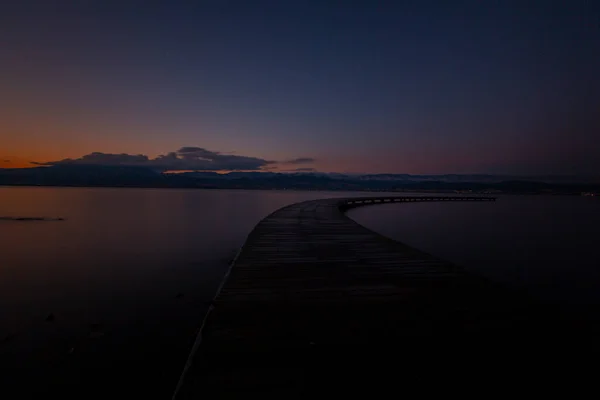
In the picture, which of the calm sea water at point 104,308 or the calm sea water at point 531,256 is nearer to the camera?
the calm sea water at point 104,308

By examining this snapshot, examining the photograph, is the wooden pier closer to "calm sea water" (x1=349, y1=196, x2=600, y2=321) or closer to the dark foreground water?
the dark foreground water

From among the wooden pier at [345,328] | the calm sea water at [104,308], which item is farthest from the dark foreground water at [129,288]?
the wooden pier at [345,328]

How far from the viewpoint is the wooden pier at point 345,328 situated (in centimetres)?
306

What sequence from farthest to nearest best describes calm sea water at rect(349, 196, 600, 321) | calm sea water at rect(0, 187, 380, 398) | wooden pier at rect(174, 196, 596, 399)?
1. calm sea water at rect(349, 196, 600, 321)
2. calm sea water at rect(0, 187, 380, 398)
3. wooden pier at rect(174, 196, 596, 399)

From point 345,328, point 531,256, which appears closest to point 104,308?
point 345,328

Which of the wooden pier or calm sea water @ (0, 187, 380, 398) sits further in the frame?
calm sea water @ (0, 187, 380, 398)

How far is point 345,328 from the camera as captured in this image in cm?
402

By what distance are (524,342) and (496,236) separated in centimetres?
1919

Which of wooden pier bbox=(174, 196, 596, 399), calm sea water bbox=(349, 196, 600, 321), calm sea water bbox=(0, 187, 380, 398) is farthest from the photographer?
calm sea water bbox=(349, 196, 600, 321)

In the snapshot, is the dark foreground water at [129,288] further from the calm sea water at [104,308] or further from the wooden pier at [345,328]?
the wooden pier at [345,328]

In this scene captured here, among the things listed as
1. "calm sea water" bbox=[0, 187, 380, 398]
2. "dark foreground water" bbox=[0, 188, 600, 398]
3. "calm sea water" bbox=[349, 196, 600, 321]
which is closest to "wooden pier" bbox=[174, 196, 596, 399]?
"calm sea water" bbox=[0, 187, 380, 398]

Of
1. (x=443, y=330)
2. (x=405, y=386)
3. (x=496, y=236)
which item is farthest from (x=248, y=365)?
(x=496, y=236)

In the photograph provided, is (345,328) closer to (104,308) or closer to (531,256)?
(104,308)

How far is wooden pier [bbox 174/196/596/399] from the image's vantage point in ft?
10.0
